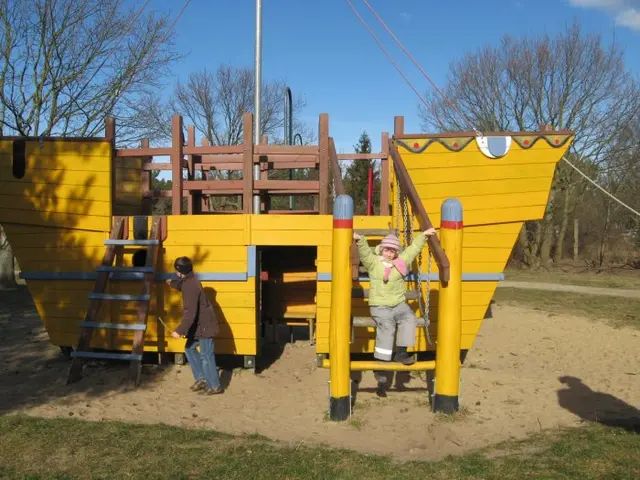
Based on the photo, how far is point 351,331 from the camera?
5887 millimetres

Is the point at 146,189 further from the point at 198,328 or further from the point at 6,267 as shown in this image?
the point at 6,267

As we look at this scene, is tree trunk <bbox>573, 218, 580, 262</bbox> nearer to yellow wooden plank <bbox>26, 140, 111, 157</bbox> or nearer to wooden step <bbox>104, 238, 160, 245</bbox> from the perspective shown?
wooden step <bbox>104, 238, 160, 245</bbox>

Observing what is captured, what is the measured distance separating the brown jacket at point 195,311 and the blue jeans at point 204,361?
0.09 meters

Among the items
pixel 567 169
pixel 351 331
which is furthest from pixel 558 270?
pixel 351 331

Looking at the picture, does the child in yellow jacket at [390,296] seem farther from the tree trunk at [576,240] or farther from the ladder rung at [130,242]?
the tree trunk at [576,240]

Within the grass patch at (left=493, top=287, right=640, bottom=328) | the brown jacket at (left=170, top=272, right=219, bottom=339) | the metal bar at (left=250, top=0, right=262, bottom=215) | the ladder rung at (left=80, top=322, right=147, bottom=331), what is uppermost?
the metal bar at (left=250, top=0, right=262, bottom=215)

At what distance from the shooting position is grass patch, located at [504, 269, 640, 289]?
20.6 metres

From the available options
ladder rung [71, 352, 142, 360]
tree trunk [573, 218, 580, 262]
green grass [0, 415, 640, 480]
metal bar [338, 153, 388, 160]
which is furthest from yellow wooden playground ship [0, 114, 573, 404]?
tree trunk [573, 218, 580, 262]

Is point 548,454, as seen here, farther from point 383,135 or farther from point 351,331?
point 383,135

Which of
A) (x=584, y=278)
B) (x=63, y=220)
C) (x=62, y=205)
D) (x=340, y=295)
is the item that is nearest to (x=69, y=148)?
(x=62, y=205)

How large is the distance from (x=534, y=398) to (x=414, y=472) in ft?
9.84

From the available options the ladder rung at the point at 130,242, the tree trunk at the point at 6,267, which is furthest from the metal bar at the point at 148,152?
the tree trunk at the point at 6,267

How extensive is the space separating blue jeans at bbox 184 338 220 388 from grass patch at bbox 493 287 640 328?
8410 millimetres

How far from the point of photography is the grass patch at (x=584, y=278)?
67.5 feet
